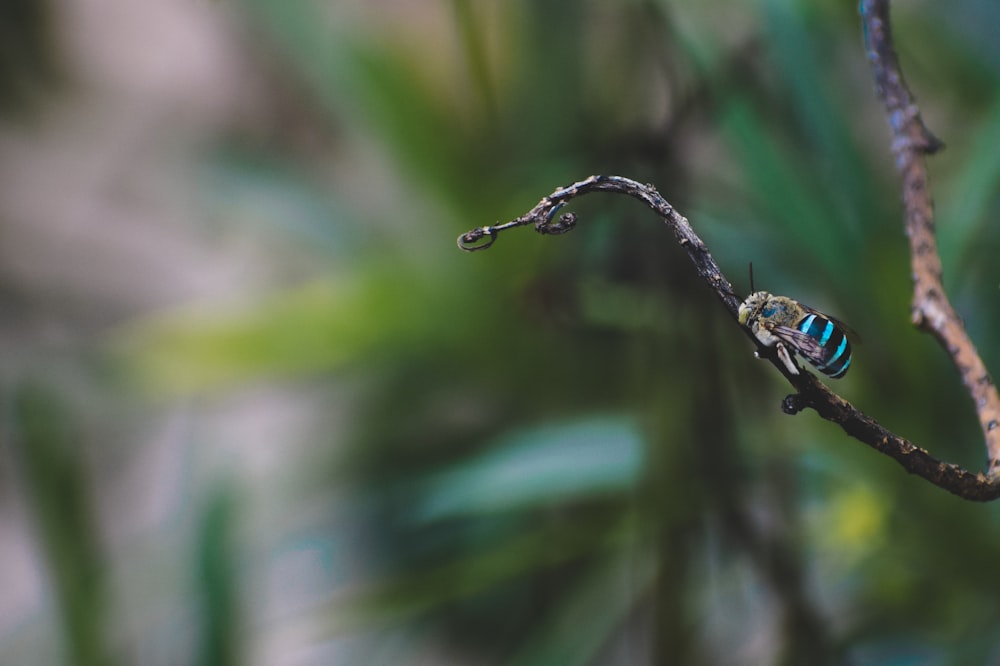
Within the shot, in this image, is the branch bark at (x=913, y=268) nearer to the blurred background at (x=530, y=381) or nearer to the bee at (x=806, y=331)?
the bee at (x=806, y=331)

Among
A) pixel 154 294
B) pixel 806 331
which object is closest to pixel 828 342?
pixel 806 331

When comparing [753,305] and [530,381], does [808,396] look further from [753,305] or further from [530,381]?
[530,381]

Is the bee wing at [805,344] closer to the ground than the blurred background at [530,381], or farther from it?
farther from it

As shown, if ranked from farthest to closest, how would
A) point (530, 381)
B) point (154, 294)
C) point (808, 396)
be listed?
point (154, 294) < point (530, 381) < point (808, 396)

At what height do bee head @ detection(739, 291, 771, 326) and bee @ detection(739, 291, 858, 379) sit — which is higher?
bee head @ detection(739, 291, 771, 326)

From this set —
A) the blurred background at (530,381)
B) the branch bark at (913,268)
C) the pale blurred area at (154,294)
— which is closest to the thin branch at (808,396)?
the branch bark at (913,268)

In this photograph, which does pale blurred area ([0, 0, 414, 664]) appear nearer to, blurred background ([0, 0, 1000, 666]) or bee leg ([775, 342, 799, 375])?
blurred background ([0, 0, 1000, 666])

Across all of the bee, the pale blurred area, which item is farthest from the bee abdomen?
the pale blurred area
